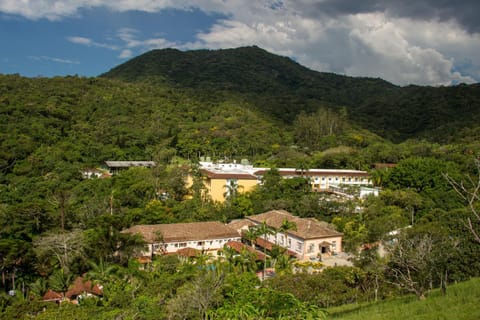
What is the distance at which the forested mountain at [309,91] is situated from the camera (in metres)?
77.8

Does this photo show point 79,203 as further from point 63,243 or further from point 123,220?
point 63,243

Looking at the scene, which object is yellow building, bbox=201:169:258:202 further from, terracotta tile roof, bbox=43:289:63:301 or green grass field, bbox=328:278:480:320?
green grass field, bbox=328:278:480:320

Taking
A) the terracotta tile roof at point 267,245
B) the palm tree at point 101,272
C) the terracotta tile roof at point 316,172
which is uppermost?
the terracotta tile roof at point 316,172

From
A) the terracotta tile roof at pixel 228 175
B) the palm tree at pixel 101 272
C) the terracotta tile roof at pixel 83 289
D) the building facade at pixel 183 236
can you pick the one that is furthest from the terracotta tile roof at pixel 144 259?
the terracotta tile roof at pixel 228 175

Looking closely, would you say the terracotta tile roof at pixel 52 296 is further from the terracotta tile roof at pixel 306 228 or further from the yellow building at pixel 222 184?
the yellow building at pixel 222 184

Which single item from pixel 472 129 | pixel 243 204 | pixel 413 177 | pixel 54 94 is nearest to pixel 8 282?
pixel 243 204

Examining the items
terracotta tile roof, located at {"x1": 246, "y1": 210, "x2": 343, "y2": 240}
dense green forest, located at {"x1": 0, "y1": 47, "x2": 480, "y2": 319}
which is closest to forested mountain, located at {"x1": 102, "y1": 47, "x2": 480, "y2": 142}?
dense green forest, located at {"x1": 0, "y1": 47, "x2": 480, "y2": 319}

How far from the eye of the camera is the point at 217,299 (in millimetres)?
8984

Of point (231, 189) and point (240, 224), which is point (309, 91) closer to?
point (231, 189)

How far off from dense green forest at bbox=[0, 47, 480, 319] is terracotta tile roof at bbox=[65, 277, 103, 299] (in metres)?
0.47

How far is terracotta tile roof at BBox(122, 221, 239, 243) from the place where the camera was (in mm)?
23062

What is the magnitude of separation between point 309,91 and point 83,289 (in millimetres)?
122479

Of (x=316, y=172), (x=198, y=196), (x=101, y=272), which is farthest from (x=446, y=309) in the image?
(x=316, y=172)

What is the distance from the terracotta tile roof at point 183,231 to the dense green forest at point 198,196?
1475 millimetres
